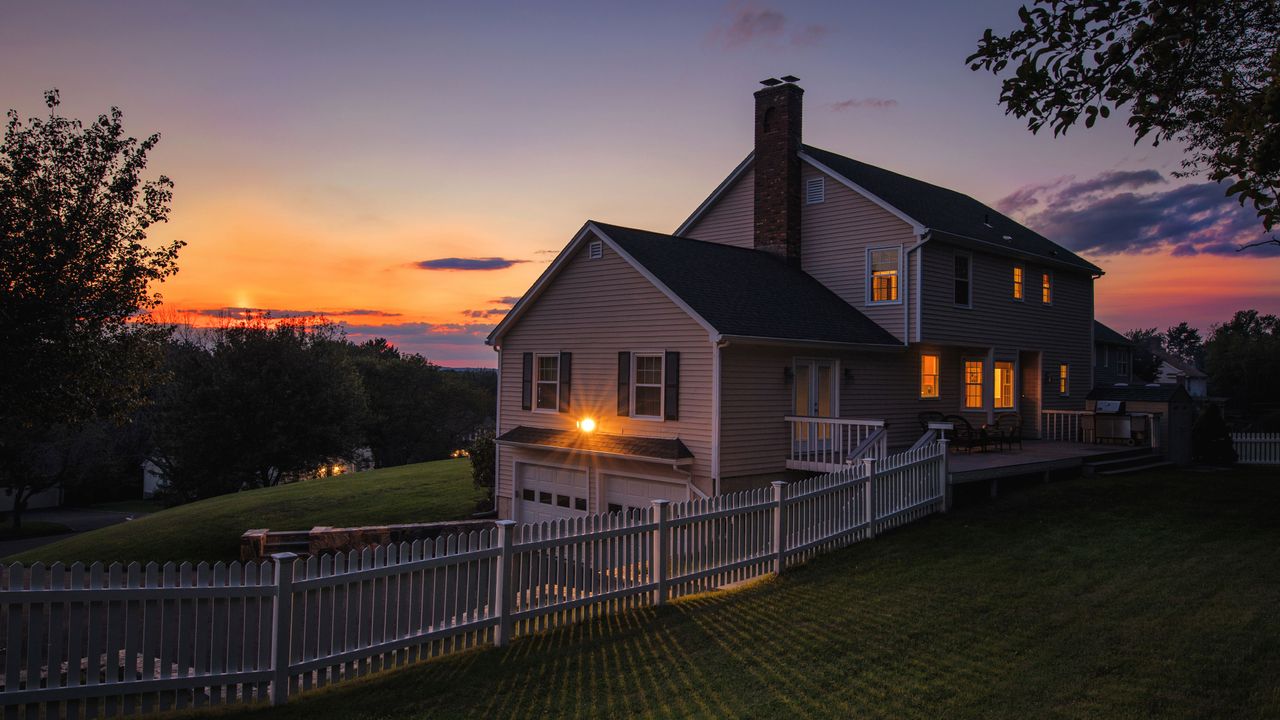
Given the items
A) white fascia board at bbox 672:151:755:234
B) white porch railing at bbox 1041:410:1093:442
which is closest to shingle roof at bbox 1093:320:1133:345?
white porch railing at bbox 1041:410:1093:442

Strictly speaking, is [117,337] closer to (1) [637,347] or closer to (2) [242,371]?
(1) [637,347]

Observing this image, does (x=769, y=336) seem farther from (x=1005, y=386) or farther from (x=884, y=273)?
(x=1005, y=386)

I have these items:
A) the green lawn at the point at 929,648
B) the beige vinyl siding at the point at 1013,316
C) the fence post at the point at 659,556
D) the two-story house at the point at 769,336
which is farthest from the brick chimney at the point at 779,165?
the fence post at the point at 659,556

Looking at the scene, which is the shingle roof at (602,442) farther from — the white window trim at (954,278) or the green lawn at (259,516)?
the white window trim at (954,278)

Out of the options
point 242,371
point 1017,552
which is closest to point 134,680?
point 1017,552

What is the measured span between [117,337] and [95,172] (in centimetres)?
359

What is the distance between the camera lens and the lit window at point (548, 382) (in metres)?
19.2

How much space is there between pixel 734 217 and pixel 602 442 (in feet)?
30.6

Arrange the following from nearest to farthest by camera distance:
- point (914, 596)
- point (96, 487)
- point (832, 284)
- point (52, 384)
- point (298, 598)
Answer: point (298, 598) < point (914, 596) < point (52, 384) < point (832, 284) < point (96, 487)

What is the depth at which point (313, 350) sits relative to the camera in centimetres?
3359

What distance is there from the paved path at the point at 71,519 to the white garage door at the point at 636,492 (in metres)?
26.9

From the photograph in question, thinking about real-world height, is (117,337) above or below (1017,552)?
above

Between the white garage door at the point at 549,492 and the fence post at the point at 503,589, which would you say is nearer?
the fence post at the point at 503,589

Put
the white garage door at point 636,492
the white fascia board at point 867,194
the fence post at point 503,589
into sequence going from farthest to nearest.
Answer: the white fascia board at point 867,194 < the white garage door at point 636,492 < the fence post at point 503,589
